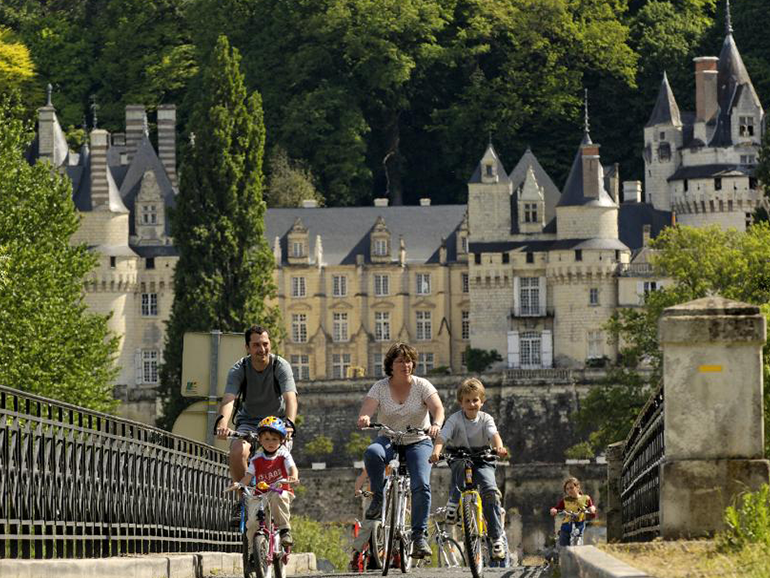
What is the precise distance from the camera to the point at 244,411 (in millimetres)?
23641

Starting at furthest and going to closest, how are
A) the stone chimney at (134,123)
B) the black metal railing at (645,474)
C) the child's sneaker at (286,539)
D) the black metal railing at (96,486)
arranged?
1. the stone chimney at (134,123)
2. the black metal railing at (645,474)
3. the child's sneaker at (286,539)
4. the black metal railing at (96,486)

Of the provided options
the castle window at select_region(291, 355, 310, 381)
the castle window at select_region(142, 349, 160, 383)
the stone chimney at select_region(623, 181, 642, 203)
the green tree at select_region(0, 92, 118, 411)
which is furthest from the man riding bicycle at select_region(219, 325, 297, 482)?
the stone chimney at select_region(623, 181, 642, 203)

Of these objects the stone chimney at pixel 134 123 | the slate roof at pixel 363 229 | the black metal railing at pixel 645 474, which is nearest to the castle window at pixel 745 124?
the slate roof at pixel 363 229

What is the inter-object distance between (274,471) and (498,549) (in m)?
2.34

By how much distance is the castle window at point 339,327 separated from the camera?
4670 inches

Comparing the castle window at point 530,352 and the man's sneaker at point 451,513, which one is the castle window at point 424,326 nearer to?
the castle window at point 530,352

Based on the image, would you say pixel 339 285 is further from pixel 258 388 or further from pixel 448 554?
pixel 258 388

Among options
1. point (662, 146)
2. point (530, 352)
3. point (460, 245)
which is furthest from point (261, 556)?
point (662, 146)

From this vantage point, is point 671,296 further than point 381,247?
No

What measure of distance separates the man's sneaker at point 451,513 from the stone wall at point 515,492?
7352cm

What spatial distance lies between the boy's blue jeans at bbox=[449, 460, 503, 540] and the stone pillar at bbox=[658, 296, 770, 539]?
2.65 meters

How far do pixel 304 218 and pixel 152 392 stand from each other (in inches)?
528

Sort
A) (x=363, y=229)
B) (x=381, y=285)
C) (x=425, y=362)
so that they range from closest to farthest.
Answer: (x=425, y=362), (x=363, y=229), (x=381, y=285)

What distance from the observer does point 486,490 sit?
23.9 metres
